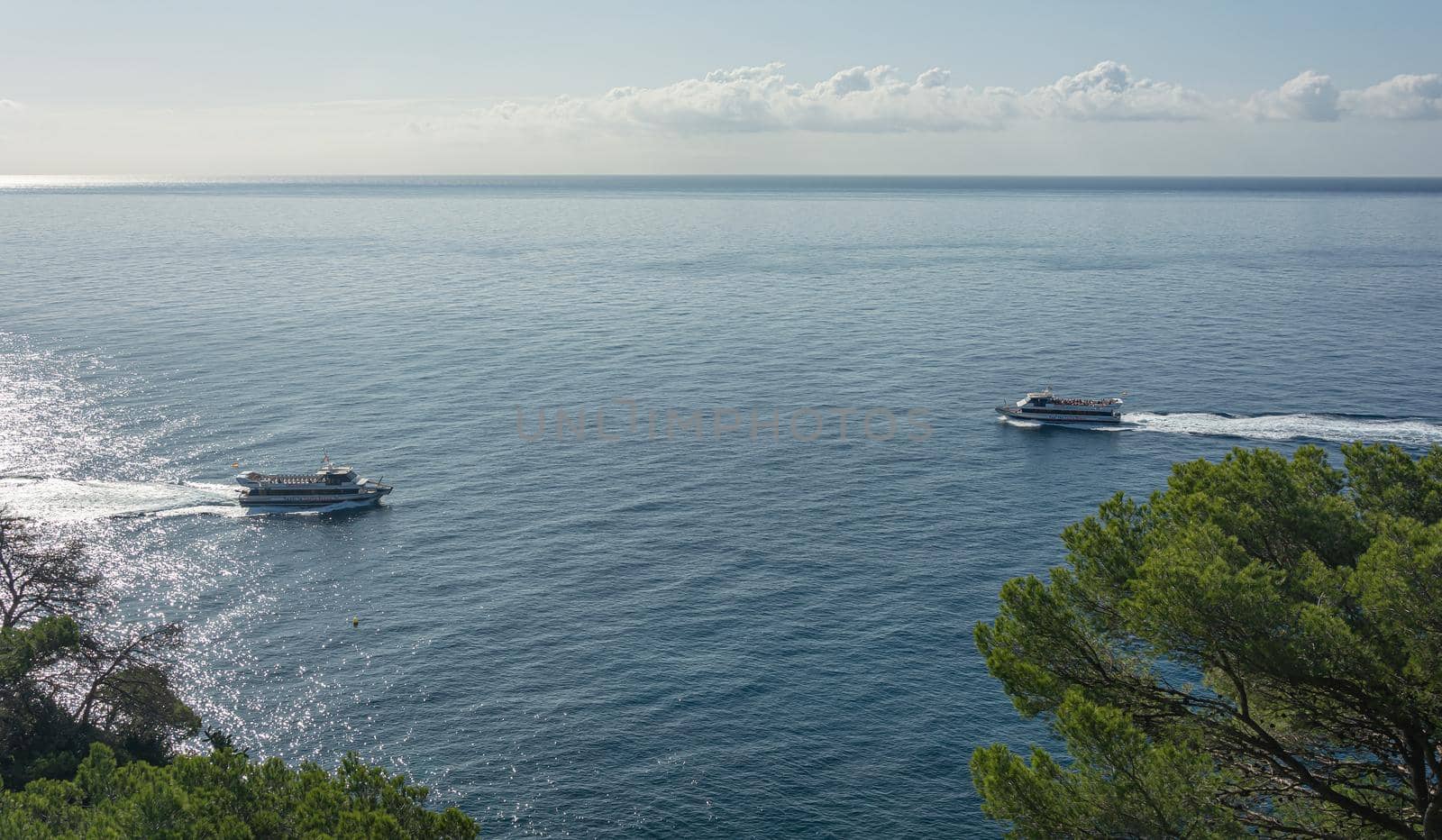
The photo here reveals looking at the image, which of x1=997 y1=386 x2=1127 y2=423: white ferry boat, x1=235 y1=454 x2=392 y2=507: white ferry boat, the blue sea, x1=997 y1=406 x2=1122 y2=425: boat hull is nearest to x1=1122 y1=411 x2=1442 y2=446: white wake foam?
the blue sea

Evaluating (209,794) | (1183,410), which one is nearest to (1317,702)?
(209,794)

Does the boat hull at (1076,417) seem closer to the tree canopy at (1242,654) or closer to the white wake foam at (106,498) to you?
the tree canopy at (1242,654)

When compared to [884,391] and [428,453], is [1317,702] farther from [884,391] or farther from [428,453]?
[884,391]

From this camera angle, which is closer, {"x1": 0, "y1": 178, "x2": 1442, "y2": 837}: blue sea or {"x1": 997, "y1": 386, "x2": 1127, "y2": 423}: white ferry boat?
{"x1": 0, "y1": 178, "x2": 1442, "y2": 837}: blue sea

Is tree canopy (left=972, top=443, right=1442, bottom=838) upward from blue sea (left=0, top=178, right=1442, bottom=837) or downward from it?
upward

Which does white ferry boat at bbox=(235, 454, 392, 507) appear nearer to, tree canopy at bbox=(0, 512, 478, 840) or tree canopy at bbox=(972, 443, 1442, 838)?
tree canopy at bbox=(0, 512, 478, 840)

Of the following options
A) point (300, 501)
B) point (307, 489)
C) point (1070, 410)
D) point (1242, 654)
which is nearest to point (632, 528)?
point (307, 489)

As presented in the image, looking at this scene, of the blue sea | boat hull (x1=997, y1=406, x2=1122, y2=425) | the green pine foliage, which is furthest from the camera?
boat hull (x1=997, y1=406, x2=1122, y2=425)
